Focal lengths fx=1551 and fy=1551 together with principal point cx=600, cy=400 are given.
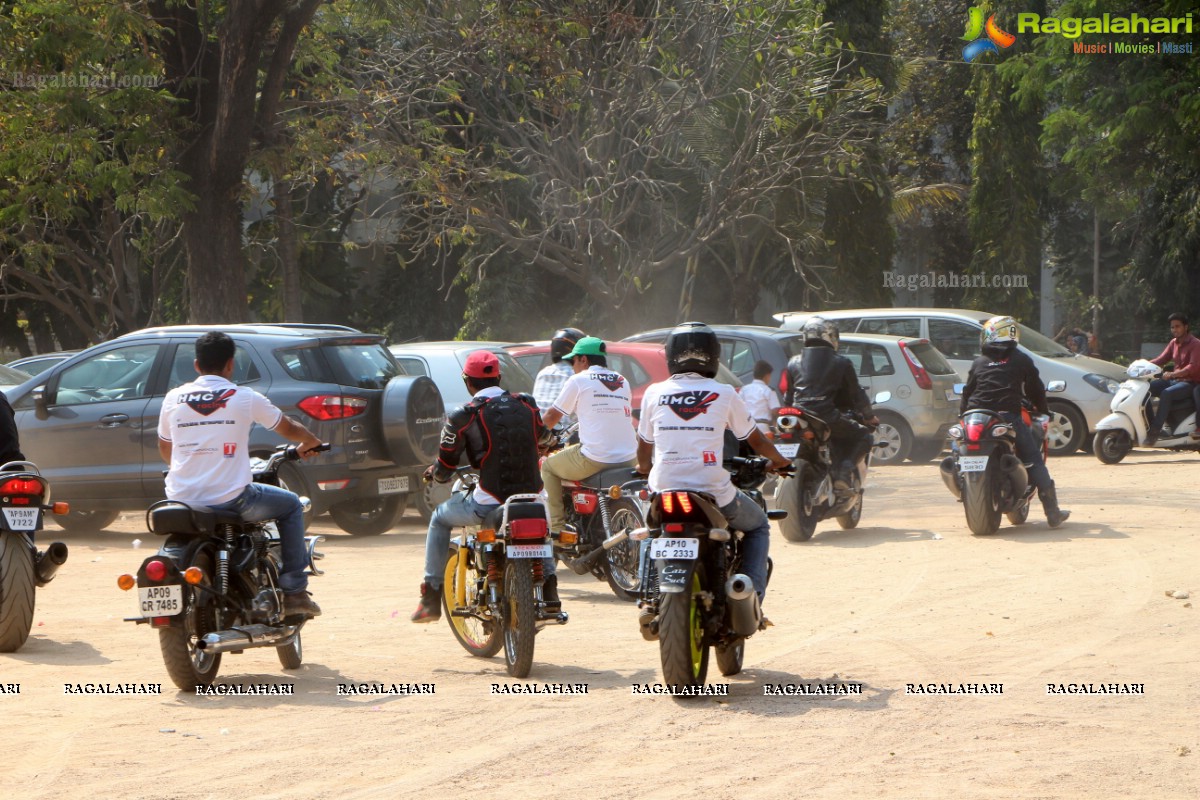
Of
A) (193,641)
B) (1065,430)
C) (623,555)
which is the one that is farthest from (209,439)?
(1065,430)

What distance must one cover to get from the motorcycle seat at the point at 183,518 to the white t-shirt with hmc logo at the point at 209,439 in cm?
8

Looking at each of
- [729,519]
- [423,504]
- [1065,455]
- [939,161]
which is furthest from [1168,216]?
[729,519]

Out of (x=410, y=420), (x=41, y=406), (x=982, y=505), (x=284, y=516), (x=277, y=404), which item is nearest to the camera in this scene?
(x=284, y=516)

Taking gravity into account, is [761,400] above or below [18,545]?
above

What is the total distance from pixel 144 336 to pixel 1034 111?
28.0m

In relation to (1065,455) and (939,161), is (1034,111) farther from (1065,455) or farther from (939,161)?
(1065,455)

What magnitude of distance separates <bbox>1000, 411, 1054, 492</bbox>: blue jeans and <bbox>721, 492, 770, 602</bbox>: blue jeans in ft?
19.5

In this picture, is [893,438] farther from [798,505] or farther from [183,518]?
[183,518]

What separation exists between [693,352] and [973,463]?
19.3 feet

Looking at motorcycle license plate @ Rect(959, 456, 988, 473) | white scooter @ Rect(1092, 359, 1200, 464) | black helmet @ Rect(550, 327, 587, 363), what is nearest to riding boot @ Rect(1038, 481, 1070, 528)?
motorcycle license plate @ Rect(959, 456, 988, 473)

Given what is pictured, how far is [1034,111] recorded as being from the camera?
36750 millimetres

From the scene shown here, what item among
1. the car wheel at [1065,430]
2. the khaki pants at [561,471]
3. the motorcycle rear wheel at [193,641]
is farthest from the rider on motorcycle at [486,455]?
the car wheel at [1065,430]

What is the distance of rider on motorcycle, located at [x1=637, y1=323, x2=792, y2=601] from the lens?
7.02 m

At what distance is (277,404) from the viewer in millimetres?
12672
